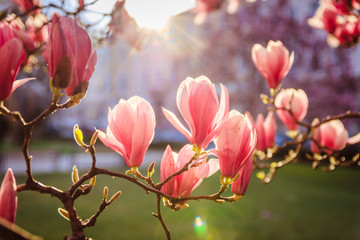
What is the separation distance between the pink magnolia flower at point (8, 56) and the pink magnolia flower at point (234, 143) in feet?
1.51

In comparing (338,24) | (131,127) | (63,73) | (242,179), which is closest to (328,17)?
(338,24)

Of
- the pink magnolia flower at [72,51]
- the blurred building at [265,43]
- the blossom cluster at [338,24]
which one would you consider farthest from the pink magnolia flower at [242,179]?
the blurred building at [265,43]

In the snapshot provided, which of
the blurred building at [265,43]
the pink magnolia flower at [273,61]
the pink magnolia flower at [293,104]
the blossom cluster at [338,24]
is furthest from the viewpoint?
the blurred building at [265,43]

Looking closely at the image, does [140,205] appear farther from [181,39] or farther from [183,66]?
[181,39]

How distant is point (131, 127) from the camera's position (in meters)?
0.82

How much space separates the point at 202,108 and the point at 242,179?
213mm

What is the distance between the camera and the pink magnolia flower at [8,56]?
672mm

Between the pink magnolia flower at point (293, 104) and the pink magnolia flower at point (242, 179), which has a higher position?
the pink magnolia flower at point (242, 179)

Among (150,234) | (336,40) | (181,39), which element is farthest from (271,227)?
(181,39)

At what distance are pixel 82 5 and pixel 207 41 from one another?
49.3 ft

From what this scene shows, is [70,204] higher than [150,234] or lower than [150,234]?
higher

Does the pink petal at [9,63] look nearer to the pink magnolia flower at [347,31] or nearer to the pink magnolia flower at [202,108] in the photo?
the pink magnolia flower at [202,108]

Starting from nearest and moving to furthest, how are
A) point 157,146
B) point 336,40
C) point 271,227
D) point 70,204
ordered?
point 70,204 → point 336,40 → point 271,227 → point 157,146

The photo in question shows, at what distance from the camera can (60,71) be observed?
70 centimetres
